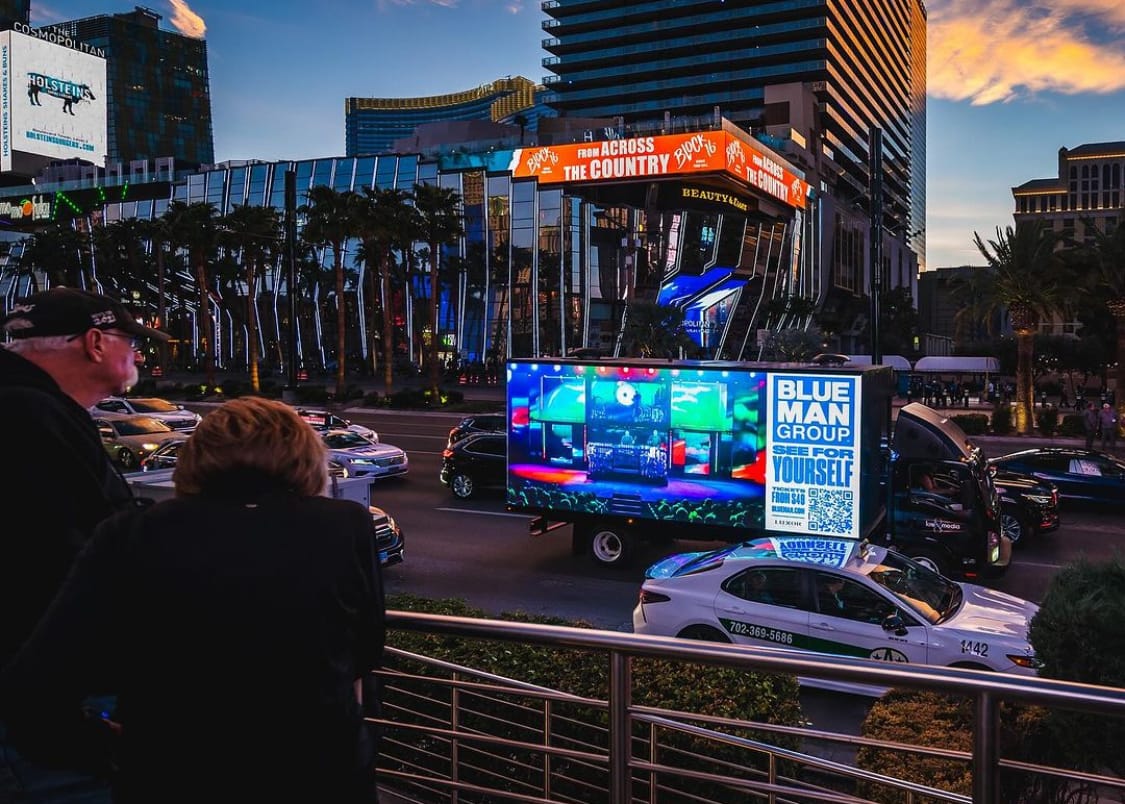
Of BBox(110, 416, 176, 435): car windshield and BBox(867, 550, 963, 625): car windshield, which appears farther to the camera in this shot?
BBox(110, 416, 176, 435): car windshield

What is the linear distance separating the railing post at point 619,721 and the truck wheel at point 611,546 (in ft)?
35.1

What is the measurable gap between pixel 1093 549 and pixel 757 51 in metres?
119

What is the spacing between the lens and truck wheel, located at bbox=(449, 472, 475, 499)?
1973cm

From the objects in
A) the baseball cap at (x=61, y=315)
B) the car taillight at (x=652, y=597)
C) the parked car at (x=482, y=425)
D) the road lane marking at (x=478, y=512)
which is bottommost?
the road lane marking at (x=478, y=512)

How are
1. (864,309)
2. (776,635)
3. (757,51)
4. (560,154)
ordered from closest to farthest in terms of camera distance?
(776,635), (560,154), (864,309), (757,51)

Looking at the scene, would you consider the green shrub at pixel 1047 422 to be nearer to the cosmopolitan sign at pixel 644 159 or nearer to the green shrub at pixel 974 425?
the green shrub at pixel 974 425

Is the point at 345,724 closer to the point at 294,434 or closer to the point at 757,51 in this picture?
the point at 294,434

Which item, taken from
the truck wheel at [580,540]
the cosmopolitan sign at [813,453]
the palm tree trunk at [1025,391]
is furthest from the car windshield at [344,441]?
the palm tree trunk at [1025,391]

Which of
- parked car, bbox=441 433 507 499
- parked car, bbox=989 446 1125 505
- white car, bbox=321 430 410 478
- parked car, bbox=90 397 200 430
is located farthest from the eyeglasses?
parked car, bbox=90 397 200 430

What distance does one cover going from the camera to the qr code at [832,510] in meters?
12.1

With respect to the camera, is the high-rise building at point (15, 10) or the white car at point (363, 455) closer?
the white car at point (363, 455)

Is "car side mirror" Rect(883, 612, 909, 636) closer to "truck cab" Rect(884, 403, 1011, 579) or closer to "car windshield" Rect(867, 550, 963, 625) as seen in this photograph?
"car windshield" Rect(867, 550, 963, 625)

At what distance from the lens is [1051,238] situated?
3606 cm

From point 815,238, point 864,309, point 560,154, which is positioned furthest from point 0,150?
point 864,309
